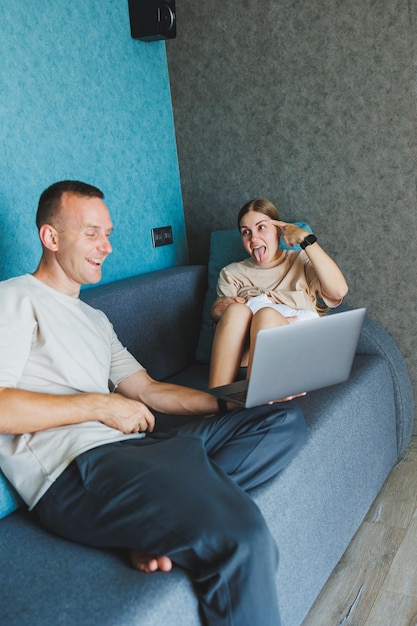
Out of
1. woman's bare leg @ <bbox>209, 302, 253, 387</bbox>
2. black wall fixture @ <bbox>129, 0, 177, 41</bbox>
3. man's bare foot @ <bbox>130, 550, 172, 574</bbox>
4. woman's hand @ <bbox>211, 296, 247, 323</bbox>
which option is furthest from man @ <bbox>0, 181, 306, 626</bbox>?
black wall fixture @ <bbox>129, 0, 177, 41</bbox>

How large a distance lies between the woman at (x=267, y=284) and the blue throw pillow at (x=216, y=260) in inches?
6.6

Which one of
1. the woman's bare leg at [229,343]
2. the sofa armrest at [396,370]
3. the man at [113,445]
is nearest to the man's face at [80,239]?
the man at [113,445]

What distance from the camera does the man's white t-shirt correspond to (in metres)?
1.50

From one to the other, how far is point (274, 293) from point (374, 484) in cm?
79

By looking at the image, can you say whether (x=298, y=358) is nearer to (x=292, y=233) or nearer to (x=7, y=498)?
(x=7, y=498)

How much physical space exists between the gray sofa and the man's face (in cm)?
56

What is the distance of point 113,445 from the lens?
1.55 metres

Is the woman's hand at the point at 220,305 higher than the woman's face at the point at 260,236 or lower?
lower

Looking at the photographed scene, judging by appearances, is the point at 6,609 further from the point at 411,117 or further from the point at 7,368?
the point at 411,117

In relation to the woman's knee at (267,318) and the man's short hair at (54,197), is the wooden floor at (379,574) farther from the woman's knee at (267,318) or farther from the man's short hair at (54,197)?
the man's short hair at (54,197)

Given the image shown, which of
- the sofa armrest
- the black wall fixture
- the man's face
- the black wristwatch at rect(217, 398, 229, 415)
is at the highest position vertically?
the black wall fixture

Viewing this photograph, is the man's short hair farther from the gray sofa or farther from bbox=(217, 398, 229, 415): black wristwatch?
bbox=(217, 398, 229, 415): black wristwatch

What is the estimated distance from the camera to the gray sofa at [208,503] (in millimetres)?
1202

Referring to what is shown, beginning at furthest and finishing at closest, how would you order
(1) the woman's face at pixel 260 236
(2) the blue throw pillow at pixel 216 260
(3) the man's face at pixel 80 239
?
(2) the blue throw pillow at pixel 216 260
(1) the woman's face at pixel 260 236
(3) the man's face at pixel 80 239
